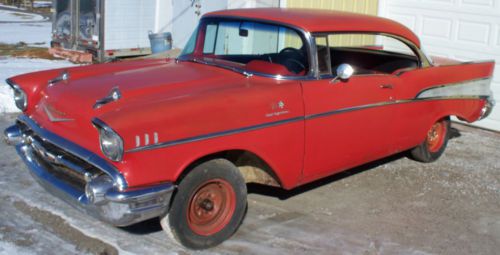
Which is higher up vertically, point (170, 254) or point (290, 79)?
point (290, 79)

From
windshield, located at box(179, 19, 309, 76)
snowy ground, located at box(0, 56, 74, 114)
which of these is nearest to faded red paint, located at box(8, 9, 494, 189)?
windshield, located at box(179, 19, 309, 76)

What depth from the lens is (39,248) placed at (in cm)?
414

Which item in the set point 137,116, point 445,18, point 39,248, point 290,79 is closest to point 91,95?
point 137,116

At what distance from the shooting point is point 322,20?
5055 millimetres

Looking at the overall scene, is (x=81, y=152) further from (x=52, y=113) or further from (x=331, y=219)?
(x=331, y=219)

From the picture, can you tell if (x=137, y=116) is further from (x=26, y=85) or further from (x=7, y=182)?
(x=7, y=182)

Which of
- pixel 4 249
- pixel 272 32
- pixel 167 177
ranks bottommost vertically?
pixel 4 249

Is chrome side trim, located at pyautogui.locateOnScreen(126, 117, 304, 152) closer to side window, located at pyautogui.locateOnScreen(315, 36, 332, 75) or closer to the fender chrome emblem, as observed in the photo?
the fender chrome emblem

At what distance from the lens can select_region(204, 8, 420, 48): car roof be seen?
493 cm

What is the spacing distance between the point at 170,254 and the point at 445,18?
6.00 meters

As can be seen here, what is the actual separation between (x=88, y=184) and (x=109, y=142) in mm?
302

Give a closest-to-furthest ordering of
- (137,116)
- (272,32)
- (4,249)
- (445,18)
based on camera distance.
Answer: (137,116) < (4,249) < (272,32) < (445,18)

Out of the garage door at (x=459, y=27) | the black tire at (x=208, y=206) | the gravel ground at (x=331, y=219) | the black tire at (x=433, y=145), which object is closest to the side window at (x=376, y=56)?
the black tire at (x=433, y=145)

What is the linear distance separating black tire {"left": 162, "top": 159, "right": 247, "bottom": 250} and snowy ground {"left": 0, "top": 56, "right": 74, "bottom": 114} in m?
4.47
